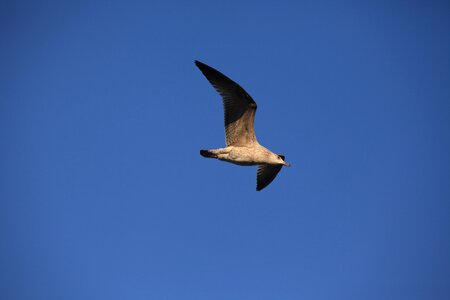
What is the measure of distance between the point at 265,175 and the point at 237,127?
3.05 meters

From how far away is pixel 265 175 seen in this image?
18641 millimetres

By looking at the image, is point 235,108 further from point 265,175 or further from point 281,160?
point 265,175

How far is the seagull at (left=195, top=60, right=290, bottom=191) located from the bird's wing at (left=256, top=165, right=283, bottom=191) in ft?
5.21

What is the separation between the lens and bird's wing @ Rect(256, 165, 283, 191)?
730 inches

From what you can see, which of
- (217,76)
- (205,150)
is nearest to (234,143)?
(205,150)

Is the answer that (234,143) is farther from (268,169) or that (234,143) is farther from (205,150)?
(268,169)

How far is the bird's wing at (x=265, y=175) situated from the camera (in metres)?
18.5

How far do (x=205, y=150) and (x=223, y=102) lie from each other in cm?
174

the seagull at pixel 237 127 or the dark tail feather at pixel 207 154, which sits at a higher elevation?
the seagull at pixel 237 127

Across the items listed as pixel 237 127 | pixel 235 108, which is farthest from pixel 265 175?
pixel 235 108

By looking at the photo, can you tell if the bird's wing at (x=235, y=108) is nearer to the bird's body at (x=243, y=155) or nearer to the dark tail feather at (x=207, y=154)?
the bird's body at (x=243, y=155)

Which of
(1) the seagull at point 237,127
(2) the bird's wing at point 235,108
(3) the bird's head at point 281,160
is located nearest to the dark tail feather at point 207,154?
(1) the seagull at point 237,127

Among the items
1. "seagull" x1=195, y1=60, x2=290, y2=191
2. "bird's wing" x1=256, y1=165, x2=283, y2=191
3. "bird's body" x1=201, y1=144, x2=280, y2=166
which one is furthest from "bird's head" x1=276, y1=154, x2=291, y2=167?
"bird's wing" x1=256, y1=165, x2=283, y2=191

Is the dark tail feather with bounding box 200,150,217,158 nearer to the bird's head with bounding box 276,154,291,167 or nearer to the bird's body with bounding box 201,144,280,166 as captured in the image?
the bird's body with bounding box 201,144,280,166
